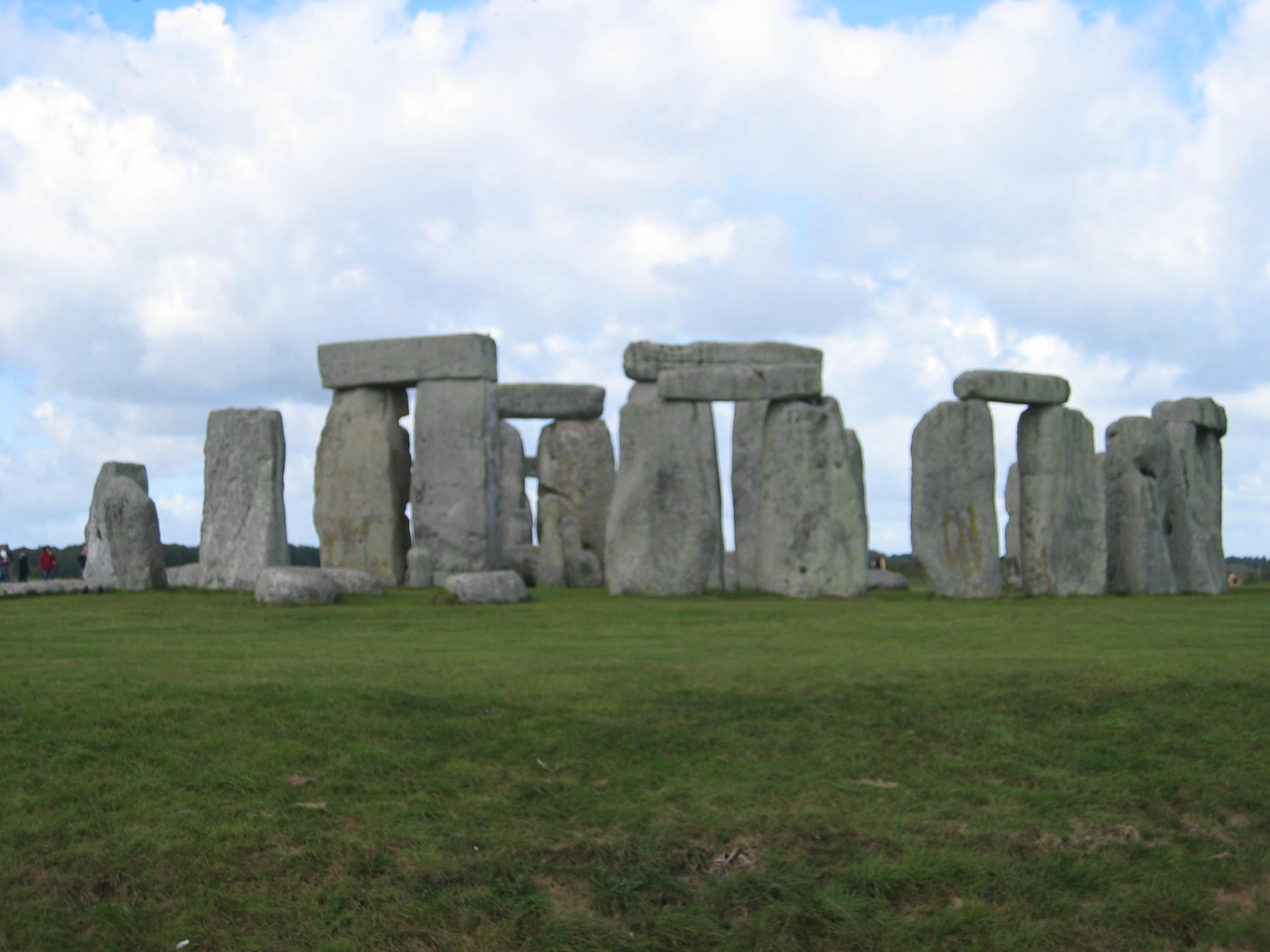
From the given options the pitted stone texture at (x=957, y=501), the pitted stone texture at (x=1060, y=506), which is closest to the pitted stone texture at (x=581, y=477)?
the pitted stone texture at (x=957, y=501)

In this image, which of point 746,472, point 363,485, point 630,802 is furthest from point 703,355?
point 630,802

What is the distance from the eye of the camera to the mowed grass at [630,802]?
6066 millimetres

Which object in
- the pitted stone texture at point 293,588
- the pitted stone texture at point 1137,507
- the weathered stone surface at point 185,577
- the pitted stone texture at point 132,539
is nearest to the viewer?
the pitted stone texture at point 293,588

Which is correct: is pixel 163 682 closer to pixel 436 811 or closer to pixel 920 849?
pixel 436 811

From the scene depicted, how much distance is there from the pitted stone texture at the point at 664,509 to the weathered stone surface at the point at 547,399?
6.38 meters

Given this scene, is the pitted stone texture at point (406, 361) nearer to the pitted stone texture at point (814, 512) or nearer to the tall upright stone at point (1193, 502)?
the pitted stone texture at point (814, 512)

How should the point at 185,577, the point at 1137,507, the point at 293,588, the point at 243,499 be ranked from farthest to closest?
the point at 185,577
the point at 1137,507
the point at 243,499
the point at 293,588

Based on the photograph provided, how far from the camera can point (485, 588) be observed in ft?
48.0

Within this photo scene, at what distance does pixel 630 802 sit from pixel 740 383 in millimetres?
9584

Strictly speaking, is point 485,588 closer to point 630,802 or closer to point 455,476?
point 455,476

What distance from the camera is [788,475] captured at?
1609cm

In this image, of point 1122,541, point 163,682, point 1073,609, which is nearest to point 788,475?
point 1073,609

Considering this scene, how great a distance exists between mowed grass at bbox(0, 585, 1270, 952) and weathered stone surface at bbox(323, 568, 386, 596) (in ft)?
18.8

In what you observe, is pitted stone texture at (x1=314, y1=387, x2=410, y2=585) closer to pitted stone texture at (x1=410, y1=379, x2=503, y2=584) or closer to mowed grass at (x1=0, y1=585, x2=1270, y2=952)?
pitted stone texture at (x1=410, y1=379, x2=503, y2=584)
